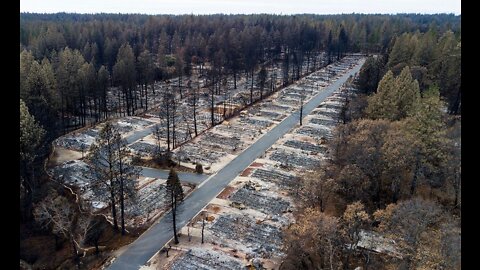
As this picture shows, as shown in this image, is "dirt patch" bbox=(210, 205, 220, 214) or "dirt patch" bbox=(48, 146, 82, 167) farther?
"dirt patch" bbox=(48, 146, 82, 167)

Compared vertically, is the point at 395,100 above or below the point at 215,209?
above

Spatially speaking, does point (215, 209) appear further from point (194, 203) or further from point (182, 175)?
point (182, 175)

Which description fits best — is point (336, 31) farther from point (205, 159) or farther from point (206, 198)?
point (206, 198)

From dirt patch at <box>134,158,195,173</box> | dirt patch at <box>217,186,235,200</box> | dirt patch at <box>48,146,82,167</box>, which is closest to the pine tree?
dirt patch at <box>217,186,235,200</box>

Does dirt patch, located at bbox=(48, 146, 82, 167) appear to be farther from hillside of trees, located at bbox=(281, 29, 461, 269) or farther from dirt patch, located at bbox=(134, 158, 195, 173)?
hillside of trees, located at bbox=(281, 29, 461, 269)

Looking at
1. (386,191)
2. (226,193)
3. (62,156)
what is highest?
(62,156)

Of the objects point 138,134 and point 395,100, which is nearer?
point 395,100

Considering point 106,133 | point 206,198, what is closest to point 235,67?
point 206,198

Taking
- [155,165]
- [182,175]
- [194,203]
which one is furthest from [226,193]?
[155,165]
